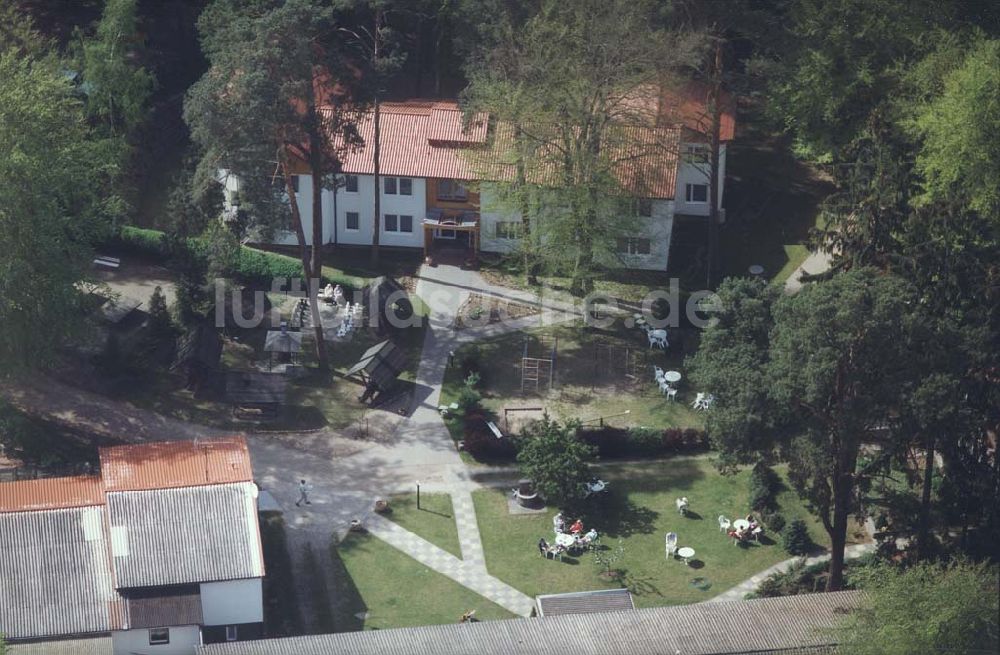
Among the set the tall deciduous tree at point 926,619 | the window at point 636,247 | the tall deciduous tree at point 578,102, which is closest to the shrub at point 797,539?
the tall deciduous tree at point 926,619

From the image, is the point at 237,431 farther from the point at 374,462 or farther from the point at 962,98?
the point at 962,98

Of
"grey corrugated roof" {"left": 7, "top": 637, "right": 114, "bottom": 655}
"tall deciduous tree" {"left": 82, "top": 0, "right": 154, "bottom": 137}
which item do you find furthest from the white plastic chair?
"tall deciduous tree" {"left": 82, "top": 0, "right": 154, "bottom": 137}

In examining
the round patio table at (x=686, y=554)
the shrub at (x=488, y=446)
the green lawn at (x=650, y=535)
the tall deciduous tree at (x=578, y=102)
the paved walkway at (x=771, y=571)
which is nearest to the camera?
the paved walkway at (x=771, y=571)

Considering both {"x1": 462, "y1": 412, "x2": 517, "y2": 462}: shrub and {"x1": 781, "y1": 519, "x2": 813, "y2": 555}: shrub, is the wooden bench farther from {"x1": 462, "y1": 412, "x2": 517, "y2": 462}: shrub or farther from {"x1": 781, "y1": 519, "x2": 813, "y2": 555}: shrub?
{"x1": 781, "y1": 519, "x2": 813, "y2": 555}: shrub

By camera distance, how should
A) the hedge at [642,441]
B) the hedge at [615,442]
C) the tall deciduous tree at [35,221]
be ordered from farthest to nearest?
1. the hedge at [642,441]
2. the hedge at [615,442]
3. the tall deciduous tree at [35,221]

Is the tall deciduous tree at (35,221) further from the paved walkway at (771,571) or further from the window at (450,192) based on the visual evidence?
the paved walkway at (771,571)

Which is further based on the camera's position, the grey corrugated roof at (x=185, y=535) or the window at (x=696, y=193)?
the window at (x=696, y=193)

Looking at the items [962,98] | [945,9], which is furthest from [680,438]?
[945,9]

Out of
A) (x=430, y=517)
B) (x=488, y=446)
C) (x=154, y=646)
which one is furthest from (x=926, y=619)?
(x=154, y=646)
